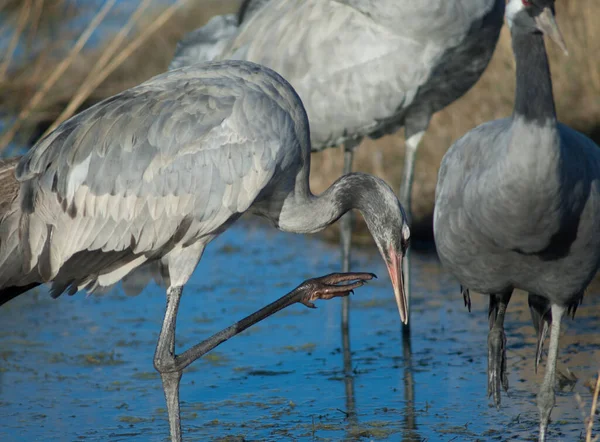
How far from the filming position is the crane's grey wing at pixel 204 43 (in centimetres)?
808

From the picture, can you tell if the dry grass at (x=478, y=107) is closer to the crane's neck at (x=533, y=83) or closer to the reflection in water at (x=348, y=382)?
the reflection in water at (x=348, y=382)

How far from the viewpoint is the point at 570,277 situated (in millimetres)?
5469

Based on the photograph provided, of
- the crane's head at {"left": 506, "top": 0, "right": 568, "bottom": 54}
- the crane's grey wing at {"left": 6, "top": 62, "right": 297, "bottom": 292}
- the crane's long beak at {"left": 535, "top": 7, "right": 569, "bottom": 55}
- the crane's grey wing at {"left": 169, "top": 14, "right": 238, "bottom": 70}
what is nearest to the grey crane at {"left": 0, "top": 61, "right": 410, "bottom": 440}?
→ the crane's grey wing at {"left": 6, "top": 62, "right": 297, "bottom": 292}

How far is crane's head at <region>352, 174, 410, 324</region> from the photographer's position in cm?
584

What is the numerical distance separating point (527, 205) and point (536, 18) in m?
0.80

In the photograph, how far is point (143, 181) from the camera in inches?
219

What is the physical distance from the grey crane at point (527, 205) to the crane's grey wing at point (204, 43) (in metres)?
2.58

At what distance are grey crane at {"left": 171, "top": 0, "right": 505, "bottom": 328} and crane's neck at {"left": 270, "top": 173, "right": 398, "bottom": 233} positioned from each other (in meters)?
1.37

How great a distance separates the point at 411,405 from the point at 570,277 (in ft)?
3.84

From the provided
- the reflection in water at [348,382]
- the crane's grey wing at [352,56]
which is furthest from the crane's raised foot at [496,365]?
the crane's grey wing at [352,56]

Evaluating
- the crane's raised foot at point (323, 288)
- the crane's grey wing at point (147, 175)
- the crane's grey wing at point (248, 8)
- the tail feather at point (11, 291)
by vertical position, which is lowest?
the crane's raised foot at point (323, 288)

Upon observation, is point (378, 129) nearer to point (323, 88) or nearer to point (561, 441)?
point (323, 88)

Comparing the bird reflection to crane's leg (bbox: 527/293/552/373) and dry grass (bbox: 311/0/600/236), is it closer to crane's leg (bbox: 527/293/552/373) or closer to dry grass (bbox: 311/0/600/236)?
crane's leg (bbox: 527/293/552/373)

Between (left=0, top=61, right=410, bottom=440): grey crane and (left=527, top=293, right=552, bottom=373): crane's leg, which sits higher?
(left=0, top=61, right=410, bottom=440): grey crane
